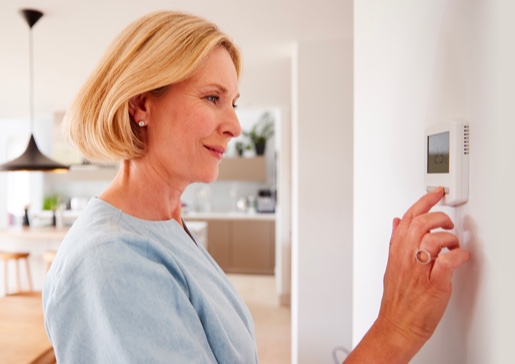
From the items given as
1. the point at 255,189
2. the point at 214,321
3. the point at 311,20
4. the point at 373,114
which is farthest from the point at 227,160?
the point at 214,321

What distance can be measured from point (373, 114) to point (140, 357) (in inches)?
32.8

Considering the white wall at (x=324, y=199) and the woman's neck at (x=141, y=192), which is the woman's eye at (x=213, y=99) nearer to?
the woman's neck at (x=141, y=192)

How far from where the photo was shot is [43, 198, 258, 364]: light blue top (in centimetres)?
57

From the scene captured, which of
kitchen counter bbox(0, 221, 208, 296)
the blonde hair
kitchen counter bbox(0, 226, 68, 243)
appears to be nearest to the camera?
the blonde hair

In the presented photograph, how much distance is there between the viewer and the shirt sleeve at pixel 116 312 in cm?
57

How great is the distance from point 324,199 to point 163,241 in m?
2.09

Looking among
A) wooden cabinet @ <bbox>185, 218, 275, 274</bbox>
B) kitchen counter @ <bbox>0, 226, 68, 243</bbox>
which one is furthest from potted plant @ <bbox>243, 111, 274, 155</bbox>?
kitchen counter @ <bbox>0, 226, 68, 243</bbox>

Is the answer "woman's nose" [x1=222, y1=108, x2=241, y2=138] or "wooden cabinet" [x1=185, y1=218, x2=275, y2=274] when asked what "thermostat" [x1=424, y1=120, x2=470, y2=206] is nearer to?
"woman's nose" [x1=222, y1=108, x2=241, y2=138]

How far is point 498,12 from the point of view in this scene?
1.60 ft

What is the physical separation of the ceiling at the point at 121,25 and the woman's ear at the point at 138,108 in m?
1.60

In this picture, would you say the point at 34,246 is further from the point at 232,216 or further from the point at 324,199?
the point at 324,199

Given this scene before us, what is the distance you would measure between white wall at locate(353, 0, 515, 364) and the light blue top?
386 millimetres

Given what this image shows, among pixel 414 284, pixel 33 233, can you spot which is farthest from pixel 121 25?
pixel 33 233

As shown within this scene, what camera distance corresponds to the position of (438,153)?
657mm
